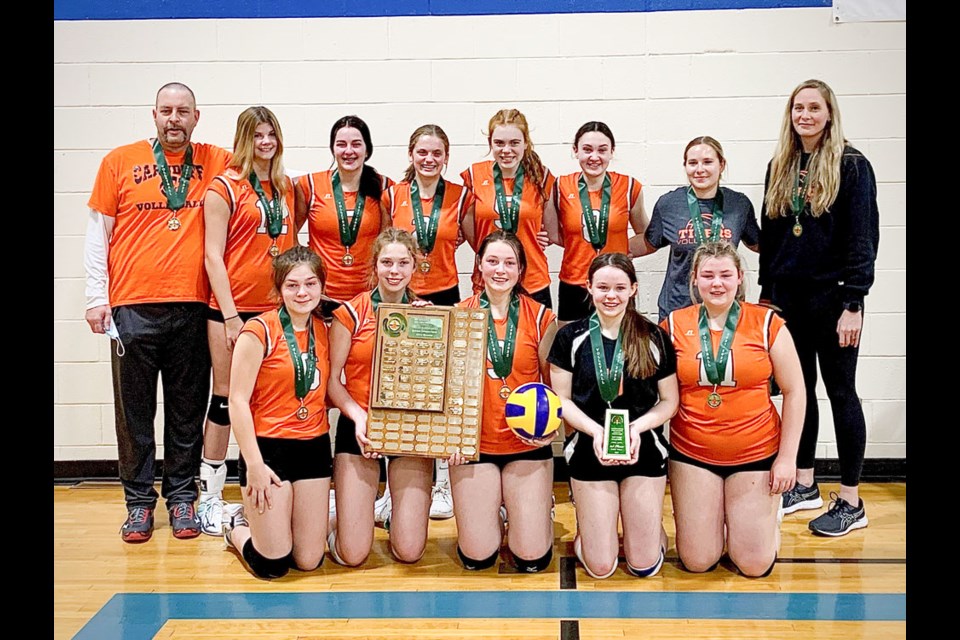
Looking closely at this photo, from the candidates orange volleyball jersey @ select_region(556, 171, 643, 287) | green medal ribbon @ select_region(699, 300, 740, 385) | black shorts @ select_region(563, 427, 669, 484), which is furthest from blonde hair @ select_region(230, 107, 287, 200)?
green medal ribbon @ select_region(699, 300, 740, 385)

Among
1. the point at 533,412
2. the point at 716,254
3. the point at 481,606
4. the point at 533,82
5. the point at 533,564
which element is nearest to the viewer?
the point at 481,606

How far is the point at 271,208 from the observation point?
430cm

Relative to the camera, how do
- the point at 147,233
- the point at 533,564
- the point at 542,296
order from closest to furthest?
the point at 533,564 < the point at 147,233 < the point at 542,296

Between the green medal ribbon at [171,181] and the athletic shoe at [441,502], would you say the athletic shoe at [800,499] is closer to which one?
the athletic shoe at [441,502]

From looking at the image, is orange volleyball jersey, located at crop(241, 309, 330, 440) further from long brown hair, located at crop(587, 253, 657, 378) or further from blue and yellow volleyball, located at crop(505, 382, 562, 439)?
long brown hair, located at crop(587, 253, 657, 378)

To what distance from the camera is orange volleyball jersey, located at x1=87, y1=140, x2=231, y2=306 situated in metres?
4.34

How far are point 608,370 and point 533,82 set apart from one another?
2.11 metres

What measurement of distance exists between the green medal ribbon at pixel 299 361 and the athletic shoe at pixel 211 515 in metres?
1.01

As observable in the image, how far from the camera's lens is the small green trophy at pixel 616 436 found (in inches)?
146

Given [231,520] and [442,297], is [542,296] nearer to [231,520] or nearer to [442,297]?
[442,297]

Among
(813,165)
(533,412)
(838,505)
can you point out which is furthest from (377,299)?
(838,505)

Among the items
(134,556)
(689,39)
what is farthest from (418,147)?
(134,556)

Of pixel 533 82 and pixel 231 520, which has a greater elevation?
pixel 533 82

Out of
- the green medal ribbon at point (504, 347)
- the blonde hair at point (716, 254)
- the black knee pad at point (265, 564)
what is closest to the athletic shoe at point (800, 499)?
the blonde hair at point (716, 254)
